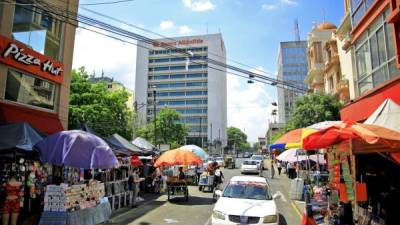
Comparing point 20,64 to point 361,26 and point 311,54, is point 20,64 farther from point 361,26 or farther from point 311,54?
point 311,54

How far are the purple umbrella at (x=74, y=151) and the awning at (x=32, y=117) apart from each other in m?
4.10

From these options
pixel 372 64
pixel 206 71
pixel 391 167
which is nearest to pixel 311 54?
pixel 372 64

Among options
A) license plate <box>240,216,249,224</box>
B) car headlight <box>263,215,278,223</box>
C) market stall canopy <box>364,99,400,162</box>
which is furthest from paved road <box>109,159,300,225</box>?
market stall canopy <box>364,99,400,162</box>

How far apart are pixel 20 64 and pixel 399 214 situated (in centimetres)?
1532

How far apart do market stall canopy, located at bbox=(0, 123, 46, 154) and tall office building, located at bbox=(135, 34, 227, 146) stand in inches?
3860

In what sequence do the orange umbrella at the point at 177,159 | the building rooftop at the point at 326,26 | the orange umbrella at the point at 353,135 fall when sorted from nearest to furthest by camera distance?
the orange umbrella at the point at 353,135 < the orange umbrella at the point at 177,159 < the building rooftop at the point at 326,26

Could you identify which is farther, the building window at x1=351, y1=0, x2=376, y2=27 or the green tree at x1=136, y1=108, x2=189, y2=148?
the green tree at x1=136, y1=108, x2=189, y2=148

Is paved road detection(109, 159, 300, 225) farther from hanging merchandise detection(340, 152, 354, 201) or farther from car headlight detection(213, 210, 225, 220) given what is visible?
hanging merchandise detection(340, 152, 354, 201)

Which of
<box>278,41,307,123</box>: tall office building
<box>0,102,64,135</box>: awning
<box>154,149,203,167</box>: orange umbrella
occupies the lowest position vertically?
<box>154,149,203,167</box>: orange umbrella

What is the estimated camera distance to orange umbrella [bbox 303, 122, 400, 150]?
20.3ft

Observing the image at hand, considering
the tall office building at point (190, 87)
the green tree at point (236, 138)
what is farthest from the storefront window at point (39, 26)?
the green tree at point (236, 138)

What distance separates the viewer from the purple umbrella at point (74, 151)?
31.6 feet

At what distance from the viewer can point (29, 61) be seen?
15.2m

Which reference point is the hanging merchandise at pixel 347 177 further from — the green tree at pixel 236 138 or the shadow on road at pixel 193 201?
the green tree at pixel 236 138
